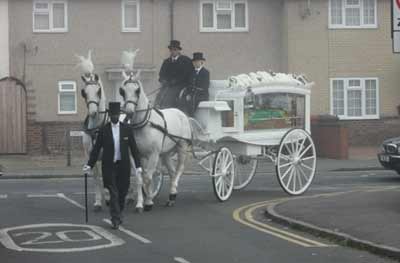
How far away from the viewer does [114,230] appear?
11.9m

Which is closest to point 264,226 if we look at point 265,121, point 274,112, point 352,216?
point 352,216

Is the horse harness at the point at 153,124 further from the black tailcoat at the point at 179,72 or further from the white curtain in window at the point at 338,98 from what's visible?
the white curtain in window at the point at 338,98

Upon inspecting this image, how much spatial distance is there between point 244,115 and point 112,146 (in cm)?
444

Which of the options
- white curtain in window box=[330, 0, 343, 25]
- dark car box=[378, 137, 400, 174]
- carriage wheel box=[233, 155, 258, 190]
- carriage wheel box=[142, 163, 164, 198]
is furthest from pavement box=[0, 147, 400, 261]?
→ white curtain in window box=[330, 0, 343, 25]

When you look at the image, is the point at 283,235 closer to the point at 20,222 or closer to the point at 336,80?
the point at 20,222

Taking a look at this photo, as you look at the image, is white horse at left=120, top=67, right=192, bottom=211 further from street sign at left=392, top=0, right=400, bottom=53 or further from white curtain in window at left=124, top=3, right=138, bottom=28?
white curtain in window at left=124, top=3, right=138, bottom=28

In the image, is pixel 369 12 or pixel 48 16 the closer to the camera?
pixel 48 16

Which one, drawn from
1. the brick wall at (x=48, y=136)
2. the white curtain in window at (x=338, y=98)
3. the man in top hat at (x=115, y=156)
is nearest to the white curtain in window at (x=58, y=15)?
the brick wall at (x=48, y=136)

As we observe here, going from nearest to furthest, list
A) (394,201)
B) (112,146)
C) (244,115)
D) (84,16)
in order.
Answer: (112,146) → (394,201) → (244,115) → (84,16)

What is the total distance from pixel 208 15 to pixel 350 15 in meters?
5.66

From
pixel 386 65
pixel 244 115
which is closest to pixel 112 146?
pixel 244 115

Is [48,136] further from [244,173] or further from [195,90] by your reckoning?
[195,90]

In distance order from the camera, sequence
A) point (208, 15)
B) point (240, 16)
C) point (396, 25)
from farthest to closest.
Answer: point (240, 16) < point (208, 15) < point (396, 25)

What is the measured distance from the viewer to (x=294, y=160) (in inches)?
658
